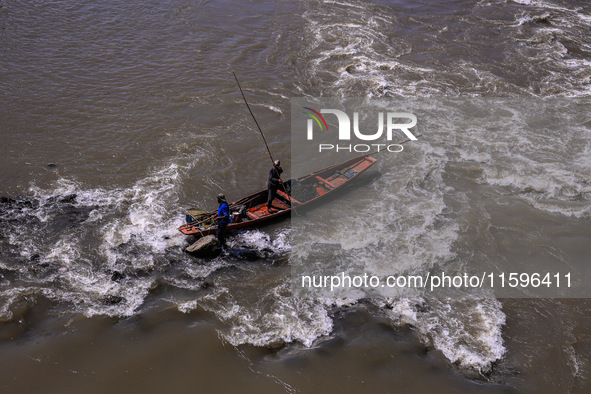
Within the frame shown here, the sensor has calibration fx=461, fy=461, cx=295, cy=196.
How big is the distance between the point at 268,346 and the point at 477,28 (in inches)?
755

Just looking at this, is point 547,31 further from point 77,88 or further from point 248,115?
point 77,88

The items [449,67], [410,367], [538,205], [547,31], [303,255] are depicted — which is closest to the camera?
[410,367]

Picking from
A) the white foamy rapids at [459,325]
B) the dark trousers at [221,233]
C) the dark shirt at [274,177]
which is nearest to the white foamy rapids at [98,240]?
the dark trousers at [221,233]

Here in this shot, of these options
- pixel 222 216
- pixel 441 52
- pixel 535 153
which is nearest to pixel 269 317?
pixel 222 216

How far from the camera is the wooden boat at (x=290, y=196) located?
10516mm

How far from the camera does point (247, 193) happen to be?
12.1 m

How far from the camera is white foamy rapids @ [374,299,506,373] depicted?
7.95m

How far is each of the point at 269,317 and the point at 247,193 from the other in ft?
14.1

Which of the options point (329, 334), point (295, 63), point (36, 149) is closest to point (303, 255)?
point (329, 334)

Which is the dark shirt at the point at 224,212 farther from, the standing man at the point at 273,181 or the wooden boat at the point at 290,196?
the standing man at the point at 273,181

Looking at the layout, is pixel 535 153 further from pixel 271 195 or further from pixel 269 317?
pixel 269 317

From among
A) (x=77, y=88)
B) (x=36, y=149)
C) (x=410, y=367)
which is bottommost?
(x=410, y=367)

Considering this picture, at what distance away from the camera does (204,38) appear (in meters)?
19.5

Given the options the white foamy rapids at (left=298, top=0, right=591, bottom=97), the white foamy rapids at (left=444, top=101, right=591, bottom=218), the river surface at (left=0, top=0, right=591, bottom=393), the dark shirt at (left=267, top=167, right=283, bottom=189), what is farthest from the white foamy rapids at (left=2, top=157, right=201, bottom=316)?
the white foamy rapids at (left=444, top=101, right=591, bottom=218)
